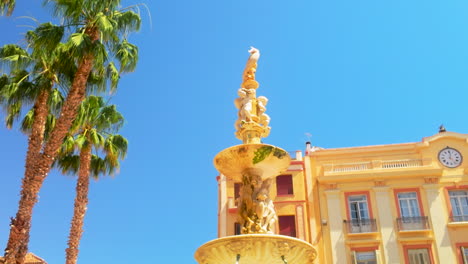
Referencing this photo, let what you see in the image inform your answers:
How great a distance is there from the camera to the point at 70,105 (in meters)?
14.8

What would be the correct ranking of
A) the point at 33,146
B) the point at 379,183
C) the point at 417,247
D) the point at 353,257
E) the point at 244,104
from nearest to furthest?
the point at 244,104 → the point at 33,146 → the point at 417,247 → the point at 353,257 → the point at 379,183

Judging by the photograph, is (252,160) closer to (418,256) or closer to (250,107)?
(250,107)

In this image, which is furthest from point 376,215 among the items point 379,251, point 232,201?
point 232,201

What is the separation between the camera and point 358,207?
26359 millimetres

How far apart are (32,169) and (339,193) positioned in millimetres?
17888

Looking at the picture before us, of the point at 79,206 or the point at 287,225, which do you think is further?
the point at 287,225

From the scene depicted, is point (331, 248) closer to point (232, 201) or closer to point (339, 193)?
point (339, 193)

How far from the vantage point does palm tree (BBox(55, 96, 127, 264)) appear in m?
16.9

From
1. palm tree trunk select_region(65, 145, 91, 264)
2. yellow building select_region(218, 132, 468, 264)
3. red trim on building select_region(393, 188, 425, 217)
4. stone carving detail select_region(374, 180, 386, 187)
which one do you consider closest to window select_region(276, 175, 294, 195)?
yellow building select_region(218, 132, 468, 264)

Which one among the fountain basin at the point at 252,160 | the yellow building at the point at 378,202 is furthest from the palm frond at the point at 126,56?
the yellow building at the point at 378,202

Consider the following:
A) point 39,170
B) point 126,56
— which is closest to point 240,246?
point 39,170

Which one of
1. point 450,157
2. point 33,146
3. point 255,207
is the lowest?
point 255,207

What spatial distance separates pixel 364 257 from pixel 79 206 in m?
15.5

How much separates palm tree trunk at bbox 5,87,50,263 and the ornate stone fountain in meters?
6.74
